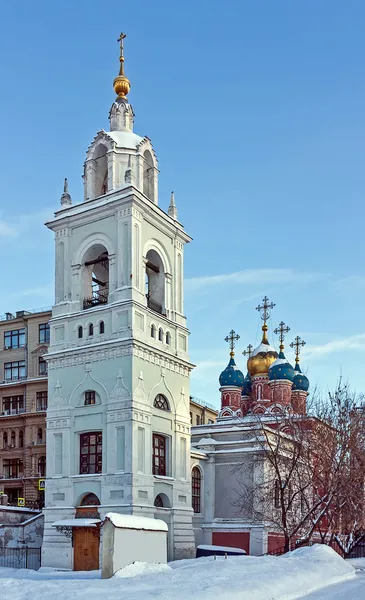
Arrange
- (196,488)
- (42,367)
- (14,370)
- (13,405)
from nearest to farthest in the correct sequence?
(196,488), (42,367), (13,405), (14,370)

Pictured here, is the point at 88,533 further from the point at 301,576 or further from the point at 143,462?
the point at 301,576

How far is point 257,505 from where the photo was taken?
36.7 meters

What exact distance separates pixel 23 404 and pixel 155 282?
18.1 metres

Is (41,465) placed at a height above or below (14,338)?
below

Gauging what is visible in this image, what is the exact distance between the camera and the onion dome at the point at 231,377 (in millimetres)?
58531

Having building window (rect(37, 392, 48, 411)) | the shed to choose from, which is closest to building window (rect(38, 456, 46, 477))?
building window (rect(37, 392, 48, 411))

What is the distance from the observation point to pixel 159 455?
34875mm

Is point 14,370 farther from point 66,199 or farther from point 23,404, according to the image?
point 66,199

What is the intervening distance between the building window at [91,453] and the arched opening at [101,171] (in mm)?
12066

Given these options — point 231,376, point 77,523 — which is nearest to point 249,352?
point 231,376

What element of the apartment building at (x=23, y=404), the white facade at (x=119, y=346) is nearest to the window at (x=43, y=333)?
the apartment building at (x=23, y=404)

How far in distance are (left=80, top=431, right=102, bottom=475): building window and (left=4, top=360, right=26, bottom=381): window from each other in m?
18.9

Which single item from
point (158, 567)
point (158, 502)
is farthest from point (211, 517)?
point (158, 567)

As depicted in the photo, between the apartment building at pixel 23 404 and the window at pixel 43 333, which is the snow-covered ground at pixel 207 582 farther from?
the window at pixel 43 333
